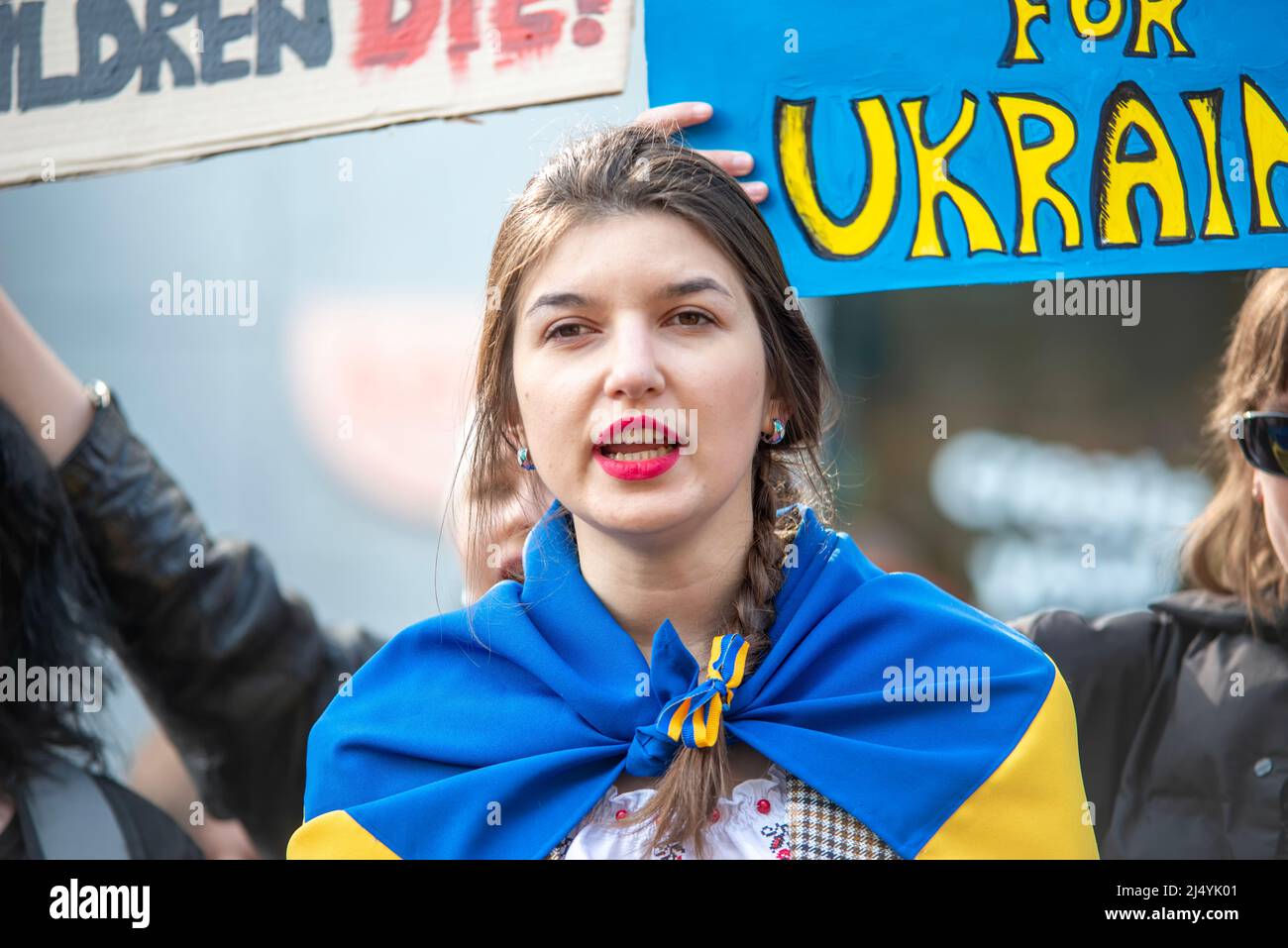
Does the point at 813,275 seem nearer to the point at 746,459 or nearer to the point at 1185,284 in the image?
the point at 746,459

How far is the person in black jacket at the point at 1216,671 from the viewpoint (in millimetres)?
2477

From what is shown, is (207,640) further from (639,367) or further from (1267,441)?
(1267,441)

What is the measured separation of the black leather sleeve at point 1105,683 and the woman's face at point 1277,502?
296 millimetres

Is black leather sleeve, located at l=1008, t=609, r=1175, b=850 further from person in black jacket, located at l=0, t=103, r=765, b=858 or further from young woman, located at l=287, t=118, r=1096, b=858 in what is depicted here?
person in black jacket, located at l=0, t=103, r=765, b=858

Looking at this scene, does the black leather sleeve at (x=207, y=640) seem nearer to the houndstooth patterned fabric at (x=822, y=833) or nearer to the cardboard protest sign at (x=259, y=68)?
the cardboard protest sign at (x=259, y=68)

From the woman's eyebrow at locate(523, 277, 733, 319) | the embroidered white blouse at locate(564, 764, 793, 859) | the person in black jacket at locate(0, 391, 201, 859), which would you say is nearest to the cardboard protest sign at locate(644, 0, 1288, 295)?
the woman's eyebrow at locate(523, 277, 733, 319)

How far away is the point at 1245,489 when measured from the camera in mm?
2668

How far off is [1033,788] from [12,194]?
2671 mm

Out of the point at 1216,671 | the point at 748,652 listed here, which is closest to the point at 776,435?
the point at 748,652

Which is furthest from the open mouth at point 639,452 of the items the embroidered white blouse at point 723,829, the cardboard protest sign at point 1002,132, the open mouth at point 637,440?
the cardboard protest sign at point 1002,132

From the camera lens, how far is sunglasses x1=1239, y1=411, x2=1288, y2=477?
94.9 inches

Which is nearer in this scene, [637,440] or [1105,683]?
[637,440]

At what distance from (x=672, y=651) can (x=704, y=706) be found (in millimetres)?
88

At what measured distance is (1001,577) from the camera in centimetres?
345
